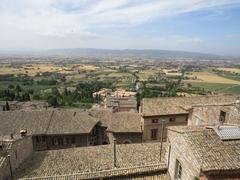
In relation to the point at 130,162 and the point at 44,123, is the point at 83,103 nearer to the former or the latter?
the point at 44,123

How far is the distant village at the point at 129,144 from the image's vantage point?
1205 centimetres

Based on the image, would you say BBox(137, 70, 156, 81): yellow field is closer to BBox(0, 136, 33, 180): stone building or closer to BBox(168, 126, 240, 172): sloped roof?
BBox(0, 136, 33, 180): stone building

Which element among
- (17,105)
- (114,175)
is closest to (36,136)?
(114,175)

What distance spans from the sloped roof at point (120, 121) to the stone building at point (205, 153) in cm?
1532

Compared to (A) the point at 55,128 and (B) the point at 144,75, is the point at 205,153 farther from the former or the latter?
(B) the point at 144,75

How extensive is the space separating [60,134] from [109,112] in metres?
9.50

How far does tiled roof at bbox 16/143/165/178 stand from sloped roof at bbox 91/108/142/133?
30.7ft

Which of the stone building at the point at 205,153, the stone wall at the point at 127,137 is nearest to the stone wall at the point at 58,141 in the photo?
the stone wall at the point at 127,137

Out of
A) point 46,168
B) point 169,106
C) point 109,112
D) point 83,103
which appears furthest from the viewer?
point 83,103

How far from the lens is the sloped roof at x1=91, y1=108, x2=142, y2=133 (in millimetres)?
29672

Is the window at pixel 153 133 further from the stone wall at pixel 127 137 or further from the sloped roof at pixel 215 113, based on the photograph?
the sloped roof at pixel 215 113

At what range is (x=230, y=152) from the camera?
1182 centimetres

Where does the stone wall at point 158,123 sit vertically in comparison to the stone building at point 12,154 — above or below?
below

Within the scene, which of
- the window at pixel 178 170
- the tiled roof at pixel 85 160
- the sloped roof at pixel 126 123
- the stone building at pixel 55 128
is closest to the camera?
the window at pixel 178 170
